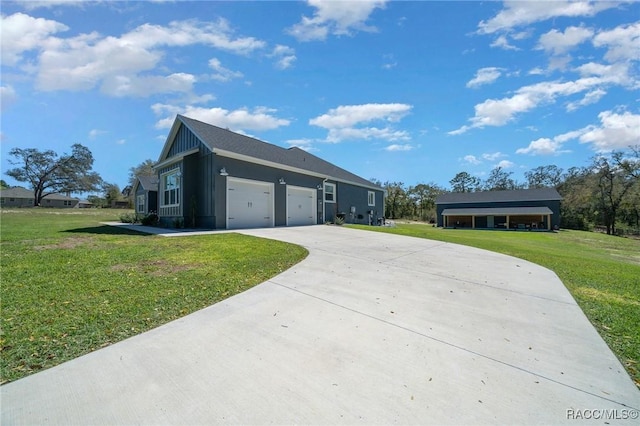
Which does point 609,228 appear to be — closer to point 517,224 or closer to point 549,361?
point 517,224

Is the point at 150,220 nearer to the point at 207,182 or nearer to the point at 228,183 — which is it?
the point at 207,182

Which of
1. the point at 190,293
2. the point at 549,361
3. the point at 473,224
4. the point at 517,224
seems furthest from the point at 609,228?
the point at 190,293

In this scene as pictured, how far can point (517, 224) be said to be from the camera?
3328 cm

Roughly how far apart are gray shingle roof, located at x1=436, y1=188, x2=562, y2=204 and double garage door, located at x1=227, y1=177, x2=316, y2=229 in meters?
29.8

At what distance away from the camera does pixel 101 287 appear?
4.00 metres

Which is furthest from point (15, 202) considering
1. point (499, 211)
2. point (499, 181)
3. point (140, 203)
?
point (499, 181)

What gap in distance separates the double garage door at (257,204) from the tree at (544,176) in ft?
161

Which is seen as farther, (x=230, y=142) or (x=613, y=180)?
(x=613, y=180)

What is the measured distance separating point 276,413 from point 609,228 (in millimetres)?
49489

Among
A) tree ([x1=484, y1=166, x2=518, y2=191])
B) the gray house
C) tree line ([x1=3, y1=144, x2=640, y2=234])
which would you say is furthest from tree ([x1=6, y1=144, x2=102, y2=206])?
tree ([x1=484, y1=166, x2=518, y2=191])

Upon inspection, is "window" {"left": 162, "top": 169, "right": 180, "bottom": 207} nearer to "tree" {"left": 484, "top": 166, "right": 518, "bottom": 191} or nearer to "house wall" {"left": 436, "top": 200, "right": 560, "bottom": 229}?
"house wall" {"left": 436, "top": 200, "right": 560, "bottom": 229}

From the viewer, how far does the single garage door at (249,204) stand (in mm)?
12517

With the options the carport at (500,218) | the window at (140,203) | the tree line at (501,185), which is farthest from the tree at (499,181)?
the window at (140,203)

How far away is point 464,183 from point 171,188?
2130 inches
